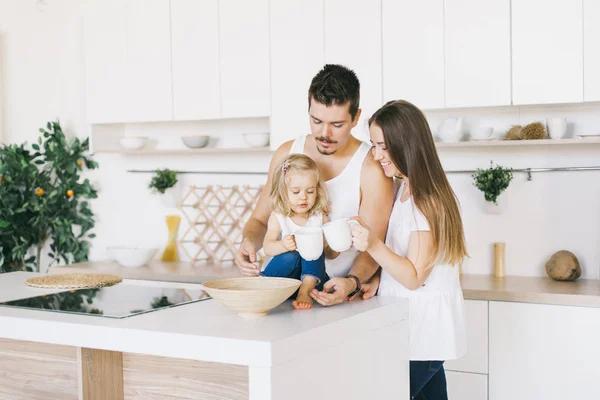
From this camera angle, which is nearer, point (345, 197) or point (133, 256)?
point (345, 197)

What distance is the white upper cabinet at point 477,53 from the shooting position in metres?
3.36

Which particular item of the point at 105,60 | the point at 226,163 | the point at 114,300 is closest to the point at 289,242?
the point at 114,300

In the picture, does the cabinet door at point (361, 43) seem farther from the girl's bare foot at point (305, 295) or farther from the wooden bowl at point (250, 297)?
the wooden bowl at point (250, 297)

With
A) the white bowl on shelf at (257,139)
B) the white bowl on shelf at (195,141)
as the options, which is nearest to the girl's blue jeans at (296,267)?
the white bowl on shelf at (257,139)

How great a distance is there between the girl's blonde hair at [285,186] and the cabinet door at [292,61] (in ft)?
4.48

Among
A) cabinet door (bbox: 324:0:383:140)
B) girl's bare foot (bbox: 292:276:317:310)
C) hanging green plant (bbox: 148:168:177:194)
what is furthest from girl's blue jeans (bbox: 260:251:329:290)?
hanging green plant (bbox: 148:168:177:194)

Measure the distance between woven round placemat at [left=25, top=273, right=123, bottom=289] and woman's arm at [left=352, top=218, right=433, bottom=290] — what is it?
0.91m

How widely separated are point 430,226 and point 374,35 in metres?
1.57

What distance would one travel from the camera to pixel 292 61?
12.4 ft

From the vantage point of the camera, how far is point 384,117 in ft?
7.57

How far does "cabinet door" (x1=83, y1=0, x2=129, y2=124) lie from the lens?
13.9 ft

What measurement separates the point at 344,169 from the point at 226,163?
1.90 meters

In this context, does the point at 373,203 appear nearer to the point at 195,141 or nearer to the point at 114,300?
the point at 114,300

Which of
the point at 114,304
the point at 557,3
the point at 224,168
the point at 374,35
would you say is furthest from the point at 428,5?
the point at 114,304
